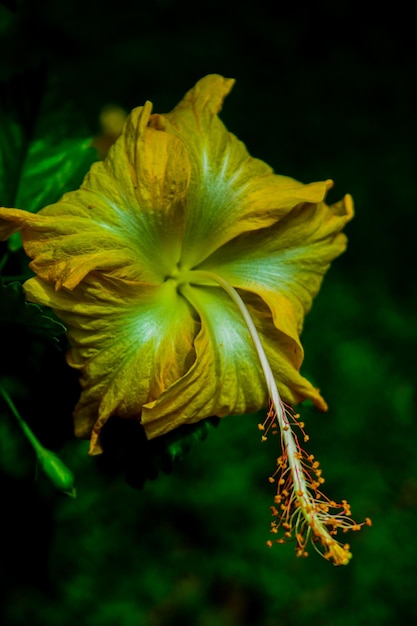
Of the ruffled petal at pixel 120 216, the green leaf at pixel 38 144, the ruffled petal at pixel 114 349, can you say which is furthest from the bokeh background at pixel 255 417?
the ruffled petal at pixel 120 216

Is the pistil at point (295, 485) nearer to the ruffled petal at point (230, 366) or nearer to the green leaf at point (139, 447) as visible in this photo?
the ruffled petal at point (230, 366)

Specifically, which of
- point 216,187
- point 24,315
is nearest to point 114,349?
point 24,315

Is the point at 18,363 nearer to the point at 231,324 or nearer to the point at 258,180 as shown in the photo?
the point at 231,324

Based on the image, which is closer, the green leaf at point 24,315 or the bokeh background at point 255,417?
the green leaf at point 24,315

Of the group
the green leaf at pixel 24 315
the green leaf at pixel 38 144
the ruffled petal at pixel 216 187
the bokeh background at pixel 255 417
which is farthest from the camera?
the bokeh background at pixel 255 417

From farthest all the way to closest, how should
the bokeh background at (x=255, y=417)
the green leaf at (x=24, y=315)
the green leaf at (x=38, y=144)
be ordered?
the bokeh background at (x=255, y=417), the green leaf at (x=38, y=144), the green leaf at (x=24, y=315)

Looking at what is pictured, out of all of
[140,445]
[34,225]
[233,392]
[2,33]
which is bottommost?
[140,445]

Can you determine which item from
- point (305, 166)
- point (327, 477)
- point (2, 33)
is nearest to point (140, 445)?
point (2, 33)
